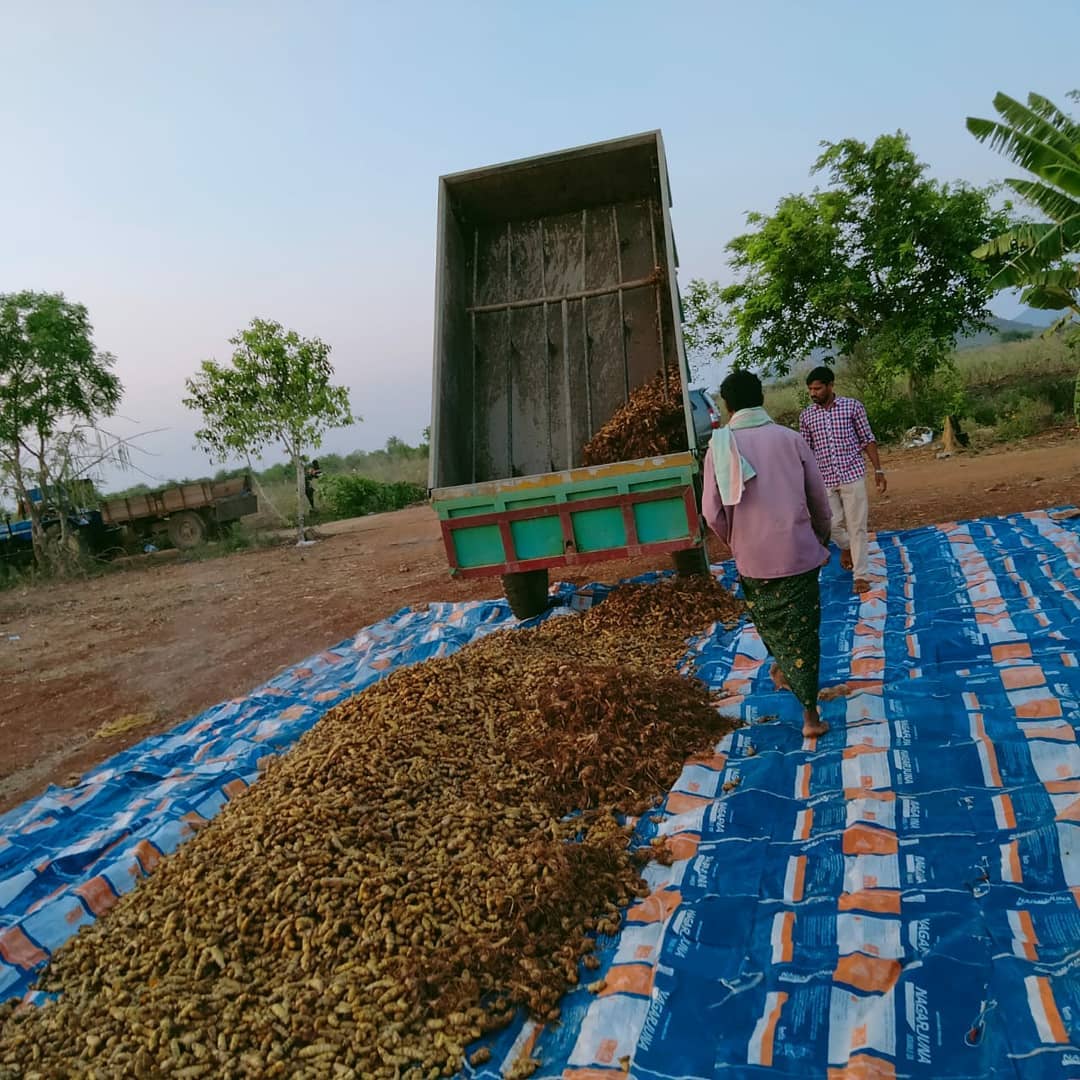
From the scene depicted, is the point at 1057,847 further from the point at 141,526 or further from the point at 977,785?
the point at 141,526

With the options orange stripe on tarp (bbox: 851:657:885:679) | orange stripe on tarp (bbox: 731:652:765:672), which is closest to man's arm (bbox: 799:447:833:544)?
orange stripe on tarp (bbox: 851:657:885:679)

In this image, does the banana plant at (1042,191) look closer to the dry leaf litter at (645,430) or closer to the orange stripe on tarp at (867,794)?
the dry leaf litter at (645,430)

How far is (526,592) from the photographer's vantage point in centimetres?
627

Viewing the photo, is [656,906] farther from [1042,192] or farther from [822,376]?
[1042,192]

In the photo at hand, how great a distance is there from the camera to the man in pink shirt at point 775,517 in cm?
340

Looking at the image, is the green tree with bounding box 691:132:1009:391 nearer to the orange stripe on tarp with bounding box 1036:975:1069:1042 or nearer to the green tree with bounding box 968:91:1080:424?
the green tree with bounding box 968:91:1080:424

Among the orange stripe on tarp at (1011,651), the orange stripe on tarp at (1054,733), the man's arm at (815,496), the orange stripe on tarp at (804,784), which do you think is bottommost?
the orange stripe on tarp at (804,784)

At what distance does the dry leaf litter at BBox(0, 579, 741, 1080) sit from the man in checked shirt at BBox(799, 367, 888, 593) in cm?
216

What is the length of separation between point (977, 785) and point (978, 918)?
0.76 m

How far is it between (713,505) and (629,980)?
1994mm

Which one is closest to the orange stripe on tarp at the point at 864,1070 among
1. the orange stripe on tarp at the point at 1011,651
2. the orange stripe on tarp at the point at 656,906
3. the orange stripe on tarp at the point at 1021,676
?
the orange stripe on tarp at the point at 656,906

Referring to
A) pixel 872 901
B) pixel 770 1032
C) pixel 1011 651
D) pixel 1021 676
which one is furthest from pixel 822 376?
pixel 770 1032

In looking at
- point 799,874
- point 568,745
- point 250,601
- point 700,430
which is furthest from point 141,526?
point 799,874

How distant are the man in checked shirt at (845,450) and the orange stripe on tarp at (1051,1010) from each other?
146 inches
